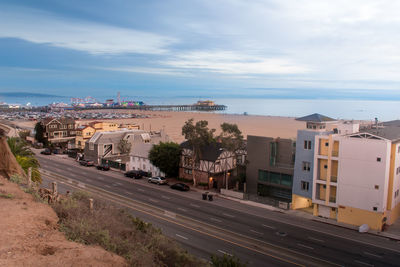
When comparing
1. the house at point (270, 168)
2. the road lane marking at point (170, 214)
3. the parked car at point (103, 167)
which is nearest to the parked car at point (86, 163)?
the parked car at point (103, 167)

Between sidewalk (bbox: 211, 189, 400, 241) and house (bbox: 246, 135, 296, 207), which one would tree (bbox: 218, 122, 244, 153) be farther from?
sidewalk (bbox: 211, 189, 400, 241)

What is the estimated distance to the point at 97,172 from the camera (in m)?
53.6

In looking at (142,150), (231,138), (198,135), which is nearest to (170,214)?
(231,138)

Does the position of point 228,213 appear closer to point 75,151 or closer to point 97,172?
point 97,172

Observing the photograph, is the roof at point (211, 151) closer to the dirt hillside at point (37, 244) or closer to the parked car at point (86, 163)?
the parked car at point (86, 163)

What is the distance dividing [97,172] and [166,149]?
A: 1372 centimetres

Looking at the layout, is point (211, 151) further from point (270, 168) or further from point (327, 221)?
point (327, 221)

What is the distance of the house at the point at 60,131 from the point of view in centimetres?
7869

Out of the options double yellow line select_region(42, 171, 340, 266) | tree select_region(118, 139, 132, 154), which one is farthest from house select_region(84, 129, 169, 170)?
double yellow line select_region(42, 171, 340, 266)

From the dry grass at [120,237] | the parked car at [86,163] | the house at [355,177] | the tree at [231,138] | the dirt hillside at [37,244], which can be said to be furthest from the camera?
the parked car at [86,163]

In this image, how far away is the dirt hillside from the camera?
29.6 ft

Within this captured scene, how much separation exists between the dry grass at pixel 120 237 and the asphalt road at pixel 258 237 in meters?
9.44

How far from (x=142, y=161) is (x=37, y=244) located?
1734 inches

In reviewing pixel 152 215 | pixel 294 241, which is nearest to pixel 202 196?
pixel 152 215
